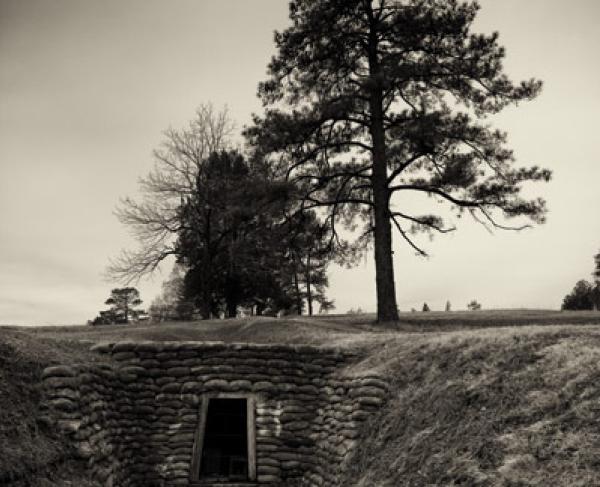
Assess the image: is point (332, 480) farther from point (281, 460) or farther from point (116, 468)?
point (116, 468)

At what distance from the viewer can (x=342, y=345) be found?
34.8ft

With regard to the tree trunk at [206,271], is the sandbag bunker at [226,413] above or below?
below

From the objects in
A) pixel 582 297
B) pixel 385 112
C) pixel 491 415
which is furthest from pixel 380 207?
pixel 582 297

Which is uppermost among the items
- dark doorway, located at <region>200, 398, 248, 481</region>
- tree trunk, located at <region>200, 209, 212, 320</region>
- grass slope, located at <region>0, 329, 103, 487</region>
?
tree trunk, located at <region>200, 209, 212, 320</region>

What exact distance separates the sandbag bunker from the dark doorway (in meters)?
0.08

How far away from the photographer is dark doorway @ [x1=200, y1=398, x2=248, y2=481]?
1065cm

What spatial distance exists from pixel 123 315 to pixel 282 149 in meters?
40.3

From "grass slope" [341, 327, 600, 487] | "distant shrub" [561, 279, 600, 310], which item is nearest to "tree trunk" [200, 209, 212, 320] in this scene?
"grass slope" [341, 327, 600, 487]

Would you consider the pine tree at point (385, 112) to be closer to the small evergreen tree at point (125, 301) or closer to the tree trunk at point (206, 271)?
the tree trunk at point (206, 271)

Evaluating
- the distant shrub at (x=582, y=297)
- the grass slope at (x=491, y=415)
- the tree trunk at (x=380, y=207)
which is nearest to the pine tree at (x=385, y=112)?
the tree trunk at (x=380, y=207)

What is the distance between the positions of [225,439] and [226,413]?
3.64 ft

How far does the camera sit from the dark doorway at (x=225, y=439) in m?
10.6

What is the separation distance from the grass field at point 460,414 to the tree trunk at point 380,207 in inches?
257

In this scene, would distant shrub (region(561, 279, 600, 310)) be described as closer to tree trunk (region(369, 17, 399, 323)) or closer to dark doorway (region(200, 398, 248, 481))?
tree trunk (region(369, 17, 399, 323))
